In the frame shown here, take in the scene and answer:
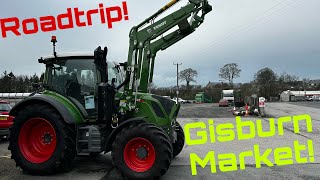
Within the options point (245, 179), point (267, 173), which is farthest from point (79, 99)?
point (267, 173)

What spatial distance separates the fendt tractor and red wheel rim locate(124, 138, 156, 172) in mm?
20

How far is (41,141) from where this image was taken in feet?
25.4

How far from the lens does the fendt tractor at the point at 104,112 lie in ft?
22.0

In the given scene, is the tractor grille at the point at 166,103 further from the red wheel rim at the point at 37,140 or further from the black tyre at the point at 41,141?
the red wheel rim at the point at 37,140

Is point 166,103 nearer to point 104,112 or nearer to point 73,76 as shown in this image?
point 104,112

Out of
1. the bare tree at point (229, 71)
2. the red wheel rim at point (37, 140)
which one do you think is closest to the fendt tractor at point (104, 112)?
the red wheel rim at point (37, 140)

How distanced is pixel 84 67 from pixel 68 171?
7.75 ft

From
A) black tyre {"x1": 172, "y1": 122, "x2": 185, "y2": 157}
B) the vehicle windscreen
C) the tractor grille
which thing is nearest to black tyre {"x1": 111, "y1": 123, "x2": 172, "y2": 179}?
the tractor grille

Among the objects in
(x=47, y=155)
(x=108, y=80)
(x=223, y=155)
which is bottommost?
(x=223, y=155)

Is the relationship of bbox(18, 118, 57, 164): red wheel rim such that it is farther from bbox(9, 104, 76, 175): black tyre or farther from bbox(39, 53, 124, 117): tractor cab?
bbox(39, 53, 124, 117): tractor cab

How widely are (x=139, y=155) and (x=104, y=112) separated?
1.26m

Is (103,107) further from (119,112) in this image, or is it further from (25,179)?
(25,179)

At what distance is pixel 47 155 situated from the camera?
748 cm

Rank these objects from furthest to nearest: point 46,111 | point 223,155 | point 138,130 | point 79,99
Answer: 1. point 223,155
2. point 79,99
3. point 46,111
4. point 138,130
